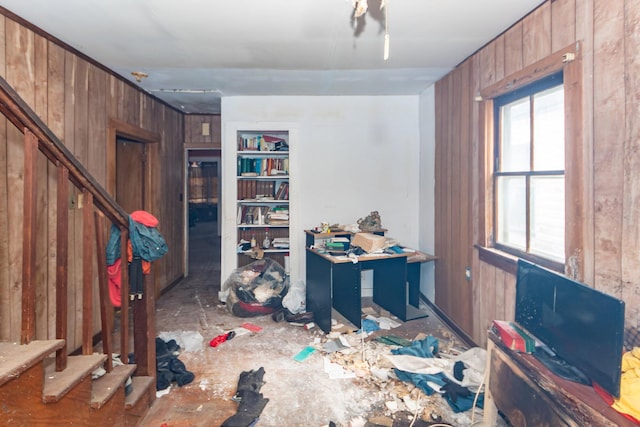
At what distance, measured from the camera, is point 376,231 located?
4.11 m

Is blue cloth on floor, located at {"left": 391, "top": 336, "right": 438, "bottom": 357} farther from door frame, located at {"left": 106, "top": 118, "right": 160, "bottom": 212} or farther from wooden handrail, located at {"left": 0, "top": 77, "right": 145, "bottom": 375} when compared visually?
door frame, located at {"left": 106, "top": 118, "right": 160, "bottom": 212}

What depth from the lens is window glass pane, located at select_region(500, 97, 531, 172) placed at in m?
2.47

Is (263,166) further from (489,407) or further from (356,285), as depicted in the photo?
(489,407)

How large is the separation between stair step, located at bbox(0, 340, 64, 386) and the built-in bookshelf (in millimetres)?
2911

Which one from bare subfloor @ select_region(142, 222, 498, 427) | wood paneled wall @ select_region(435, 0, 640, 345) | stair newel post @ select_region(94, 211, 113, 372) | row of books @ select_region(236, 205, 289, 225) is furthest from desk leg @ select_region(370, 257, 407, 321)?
stair newel post @ select_region(94, 211, 113, 372)

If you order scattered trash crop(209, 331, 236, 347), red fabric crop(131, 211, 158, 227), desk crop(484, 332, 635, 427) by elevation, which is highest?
red fabric crop(131, 211, 158, 227)

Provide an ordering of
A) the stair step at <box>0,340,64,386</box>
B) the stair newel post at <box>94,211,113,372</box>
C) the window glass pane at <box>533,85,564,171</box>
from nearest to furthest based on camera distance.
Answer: the stair step at <box>0,340,64,386</box> → the stair newel post at <box>94,211,113,372</box> → the window glass pane at <box>533,85,564,171</box>

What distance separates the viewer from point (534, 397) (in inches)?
61.8

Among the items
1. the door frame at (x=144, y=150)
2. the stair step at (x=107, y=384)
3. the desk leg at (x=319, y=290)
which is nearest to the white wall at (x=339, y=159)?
the desk leg at (x=319, y=290)

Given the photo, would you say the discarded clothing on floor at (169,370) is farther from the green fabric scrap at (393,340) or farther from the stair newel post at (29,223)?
the green fabric scrap at (393,340)

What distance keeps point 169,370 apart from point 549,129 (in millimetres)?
2973

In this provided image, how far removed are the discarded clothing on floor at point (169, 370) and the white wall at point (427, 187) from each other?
2.56 m

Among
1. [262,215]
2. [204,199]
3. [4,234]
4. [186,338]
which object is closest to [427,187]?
[262,215]

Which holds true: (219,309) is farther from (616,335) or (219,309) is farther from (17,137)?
(616,335)
